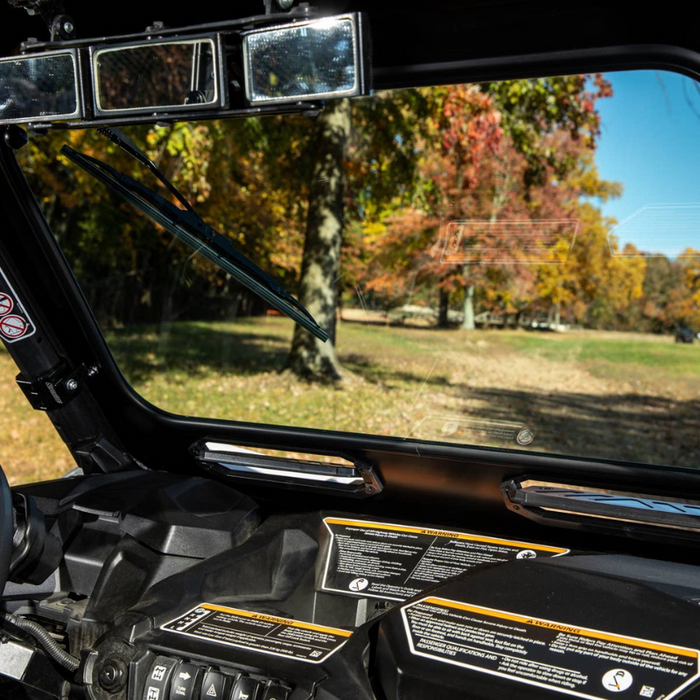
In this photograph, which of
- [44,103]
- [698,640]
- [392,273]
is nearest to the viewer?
[698,640]

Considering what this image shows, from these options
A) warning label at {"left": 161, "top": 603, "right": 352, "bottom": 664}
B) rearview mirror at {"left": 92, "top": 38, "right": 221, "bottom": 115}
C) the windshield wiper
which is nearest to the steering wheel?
warning label at {"left": 161, "top": 603, "right": 352, "bottom": 664}

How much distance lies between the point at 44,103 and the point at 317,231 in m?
0.72

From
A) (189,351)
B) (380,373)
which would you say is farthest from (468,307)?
(189,351)

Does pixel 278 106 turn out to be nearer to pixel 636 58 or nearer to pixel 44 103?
pixel 44 103

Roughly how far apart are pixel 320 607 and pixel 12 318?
1.19 m

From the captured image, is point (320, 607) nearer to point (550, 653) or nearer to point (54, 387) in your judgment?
point (550, 653)

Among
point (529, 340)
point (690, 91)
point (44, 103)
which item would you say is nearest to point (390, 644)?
point (529, 340)

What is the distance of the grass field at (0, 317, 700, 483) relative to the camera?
6.16 ft

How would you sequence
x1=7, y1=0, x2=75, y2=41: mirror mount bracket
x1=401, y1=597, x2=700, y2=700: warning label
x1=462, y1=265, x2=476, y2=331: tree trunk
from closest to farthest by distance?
x1=401, y1=597, x2=700, y2=700: warning label
x1=7, y1=0, x2=75, y2=41: mirror mount bracket
x1=462, y1=265, x2=476, y2=331: tree trunk

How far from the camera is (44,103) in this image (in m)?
1.66

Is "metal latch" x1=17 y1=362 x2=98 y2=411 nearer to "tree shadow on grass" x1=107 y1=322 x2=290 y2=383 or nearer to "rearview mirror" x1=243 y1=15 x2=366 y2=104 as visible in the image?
"tree shadow on grass" x1=107 y1=322 x2=290 y2=383

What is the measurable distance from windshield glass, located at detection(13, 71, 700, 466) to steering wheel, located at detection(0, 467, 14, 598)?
2.48 ft

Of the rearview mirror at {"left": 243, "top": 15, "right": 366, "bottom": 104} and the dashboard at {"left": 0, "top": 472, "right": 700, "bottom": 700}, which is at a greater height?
the rearview mirror at {"left": 243, "top": 15, "right": 366, "bottom": 104}

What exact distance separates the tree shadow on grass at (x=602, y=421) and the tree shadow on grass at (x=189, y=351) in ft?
2.21
